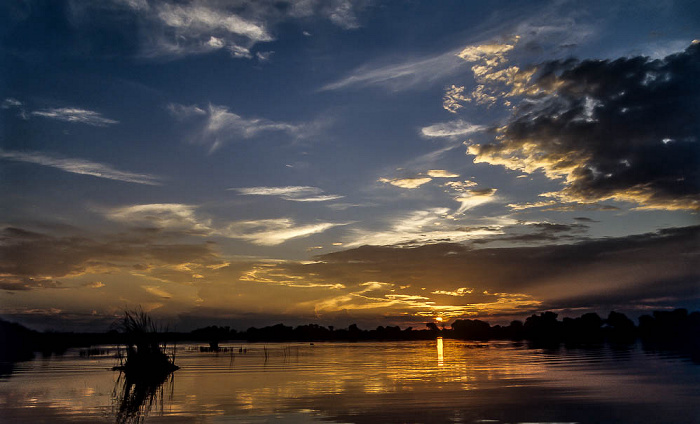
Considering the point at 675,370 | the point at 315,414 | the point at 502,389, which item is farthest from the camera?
the point at 675,370

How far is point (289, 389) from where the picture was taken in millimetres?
25719

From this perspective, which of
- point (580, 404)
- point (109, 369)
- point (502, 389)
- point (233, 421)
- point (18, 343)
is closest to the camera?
point (233, 421)

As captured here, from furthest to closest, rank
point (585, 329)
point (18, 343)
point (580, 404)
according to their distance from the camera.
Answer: point (585, 329) < point (18, 343) < point (580, 404)

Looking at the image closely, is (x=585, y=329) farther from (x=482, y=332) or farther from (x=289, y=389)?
(x=289, y=389)

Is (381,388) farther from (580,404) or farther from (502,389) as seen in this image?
(580,404)

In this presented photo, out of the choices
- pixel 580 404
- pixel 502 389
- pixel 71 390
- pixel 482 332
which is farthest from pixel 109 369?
pixel 482 332

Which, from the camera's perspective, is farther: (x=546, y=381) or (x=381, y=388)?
(x=546, y=381)

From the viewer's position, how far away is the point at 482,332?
173m

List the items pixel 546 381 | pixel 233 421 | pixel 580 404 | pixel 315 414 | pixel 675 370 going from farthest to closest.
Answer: pixel 675 370 → pixel 546 381 → pixel 580 404 → pixel 315 414 → pixel 233 421

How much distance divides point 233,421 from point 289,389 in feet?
28.4

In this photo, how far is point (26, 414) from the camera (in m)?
18.9

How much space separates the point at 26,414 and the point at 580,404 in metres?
21.0

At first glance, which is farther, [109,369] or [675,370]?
[109,369]

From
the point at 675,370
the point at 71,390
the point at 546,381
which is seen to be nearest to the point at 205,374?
the point at 71,390
